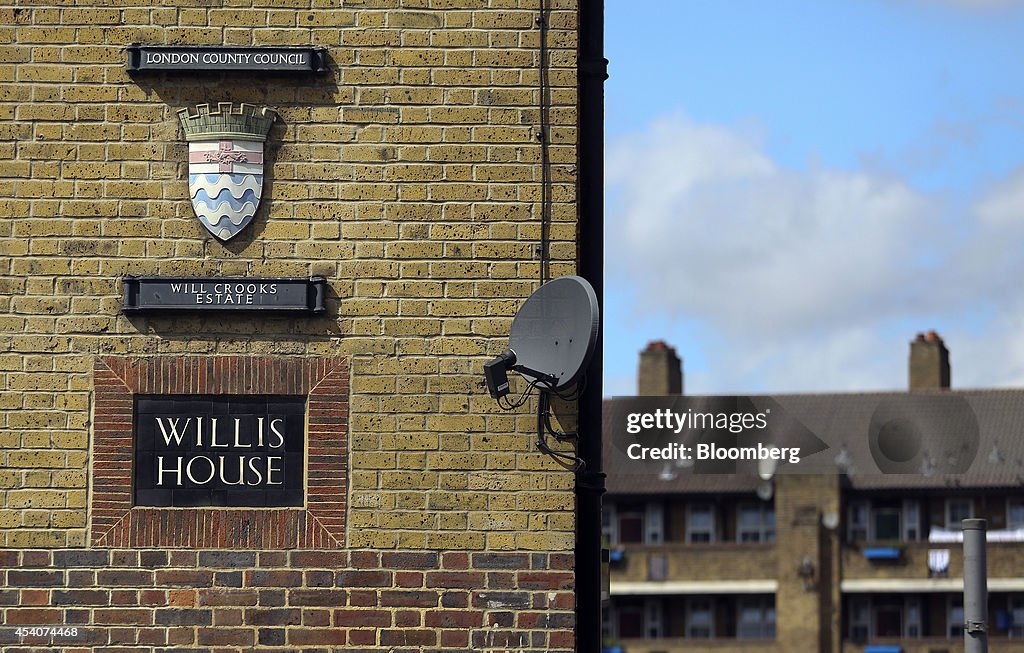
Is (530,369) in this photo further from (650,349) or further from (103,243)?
(650,349)

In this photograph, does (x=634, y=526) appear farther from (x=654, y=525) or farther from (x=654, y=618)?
(x=654, y=618)

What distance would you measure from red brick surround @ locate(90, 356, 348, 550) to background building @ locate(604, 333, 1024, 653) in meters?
52.5

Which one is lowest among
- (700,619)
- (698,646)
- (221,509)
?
(698,646)

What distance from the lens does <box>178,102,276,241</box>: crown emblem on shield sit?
1109 cm

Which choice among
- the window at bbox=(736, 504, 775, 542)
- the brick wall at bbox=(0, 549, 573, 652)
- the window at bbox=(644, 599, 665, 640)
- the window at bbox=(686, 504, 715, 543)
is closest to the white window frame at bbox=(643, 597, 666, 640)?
the window at bbox=(644, 599, 665, 640)

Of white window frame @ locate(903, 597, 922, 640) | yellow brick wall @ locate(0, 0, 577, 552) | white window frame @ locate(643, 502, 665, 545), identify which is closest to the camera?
yellow brick wall @ locate(0, 0, 577, 552)

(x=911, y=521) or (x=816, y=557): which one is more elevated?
(x=911, y=521)

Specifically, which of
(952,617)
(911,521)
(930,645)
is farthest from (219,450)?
(911,521)

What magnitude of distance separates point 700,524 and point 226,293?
5572cm

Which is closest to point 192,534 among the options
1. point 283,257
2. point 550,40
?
point 283,257

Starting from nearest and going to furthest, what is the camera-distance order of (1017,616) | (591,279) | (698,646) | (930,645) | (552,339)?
(552,339), (591,279), (1017,616), (930,645), (698,646)

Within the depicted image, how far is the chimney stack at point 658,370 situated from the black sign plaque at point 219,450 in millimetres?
59744

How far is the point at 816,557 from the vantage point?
210ft

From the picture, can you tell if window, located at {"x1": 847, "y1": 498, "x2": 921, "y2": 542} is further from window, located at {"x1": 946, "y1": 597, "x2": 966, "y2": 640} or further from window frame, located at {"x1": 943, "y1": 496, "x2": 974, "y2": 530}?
window, located at {"x1": 946, "y1": 597, "x2": 966, "y2": 640}
